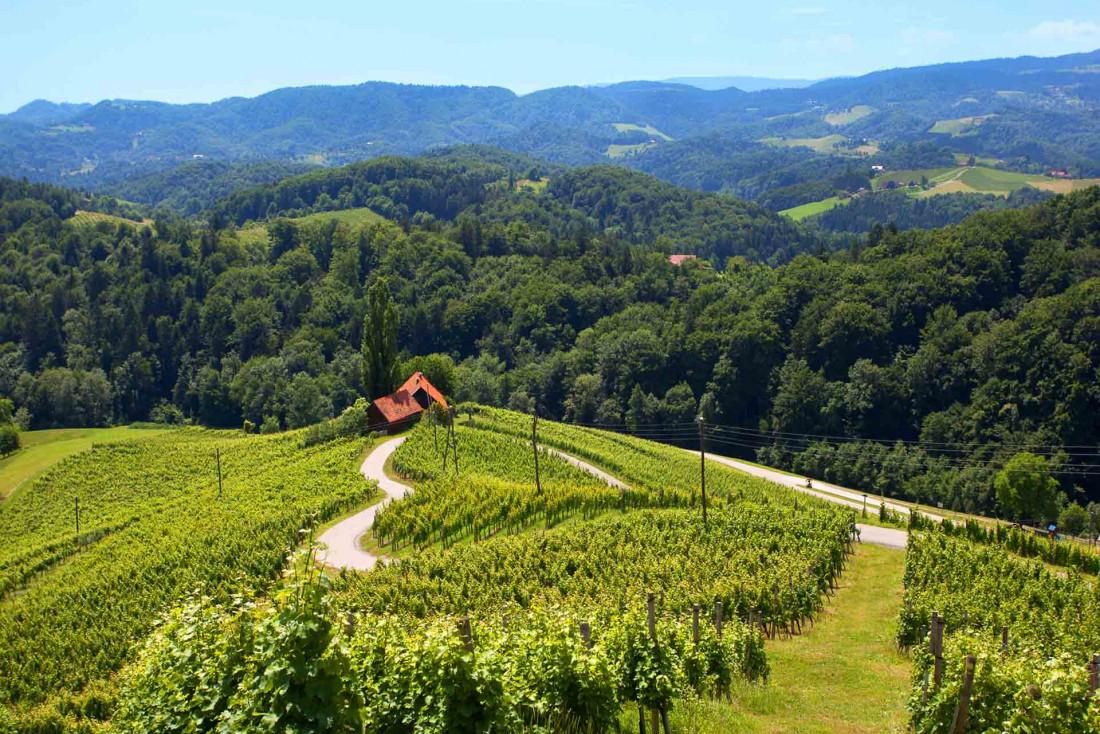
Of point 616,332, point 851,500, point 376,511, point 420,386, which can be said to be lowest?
point 851,500

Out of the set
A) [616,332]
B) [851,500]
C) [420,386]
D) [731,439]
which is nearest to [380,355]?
[420,386]

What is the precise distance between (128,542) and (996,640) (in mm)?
46052

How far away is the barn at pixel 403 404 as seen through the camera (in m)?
66.6

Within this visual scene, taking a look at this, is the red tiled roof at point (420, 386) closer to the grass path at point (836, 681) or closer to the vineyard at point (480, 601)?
the vineyard at point (480, 601)

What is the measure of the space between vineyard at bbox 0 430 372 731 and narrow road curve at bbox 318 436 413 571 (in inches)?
57.9

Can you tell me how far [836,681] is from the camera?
21453 millimetres

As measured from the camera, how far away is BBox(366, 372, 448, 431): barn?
66625mm

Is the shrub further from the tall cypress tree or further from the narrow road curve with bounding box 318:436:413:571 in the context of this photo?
the narrow road curve with bounding box 318:436:413:571

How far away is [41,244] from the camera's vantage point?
178125 mm

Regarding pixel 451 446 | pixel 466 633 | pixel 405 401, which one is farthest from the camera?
pixel 405 401

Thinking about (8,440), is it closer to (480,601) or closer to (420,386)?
(420,386)

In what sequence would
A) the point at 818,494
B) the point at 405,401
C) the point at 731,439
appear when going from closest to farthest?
the point at 818,494 < the point at 405,401 < the point at 731,439

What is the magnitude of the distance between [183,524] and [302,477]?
9044mm

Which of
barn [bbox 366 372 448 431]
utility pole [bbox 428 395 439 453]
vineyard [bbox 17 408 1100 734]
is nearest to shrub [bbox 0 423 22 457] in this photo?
vineyard [bbox 17 408 1100 734]
